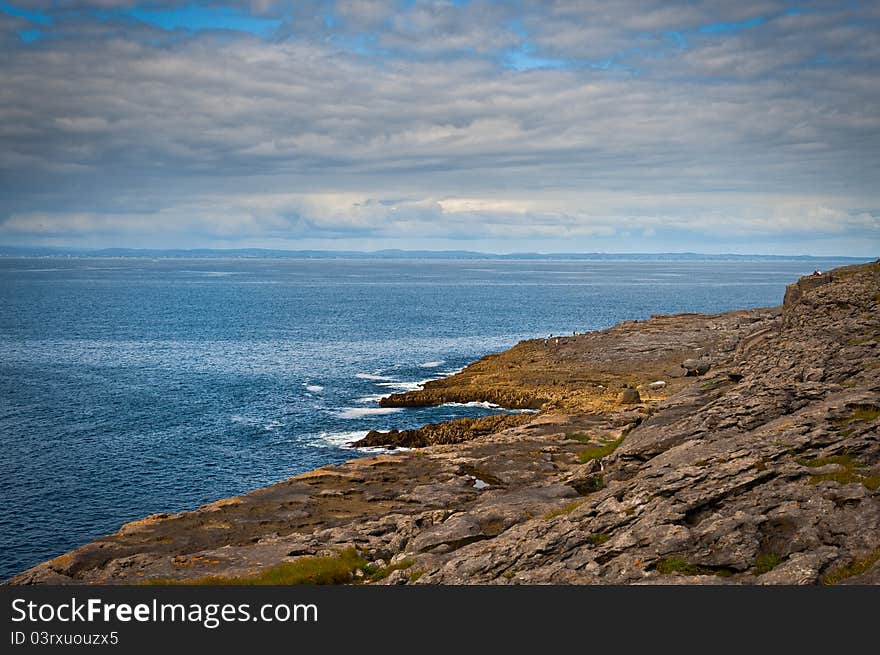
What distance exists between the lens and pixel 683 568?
69.7 feet

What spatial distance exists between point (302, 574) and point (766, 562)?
18.5m

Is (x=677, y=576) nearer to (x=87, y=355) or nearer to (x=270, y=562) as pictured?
(x=270, y=562)

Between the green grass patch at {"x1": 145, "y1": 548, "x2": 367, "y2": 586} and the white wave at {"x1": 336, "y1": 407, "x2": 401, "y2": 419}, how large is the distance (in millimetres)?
46492

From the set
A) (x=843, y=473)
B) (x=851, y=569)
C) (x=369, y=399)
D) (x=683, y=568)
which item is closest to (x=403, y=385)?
(x=369, y=399)

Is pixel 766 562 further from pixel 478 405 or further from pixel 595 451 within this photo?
pixel 478 405

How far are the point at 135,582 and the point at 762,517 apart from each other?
26.2 metres

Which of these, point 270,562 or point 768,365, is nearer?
point 270,562

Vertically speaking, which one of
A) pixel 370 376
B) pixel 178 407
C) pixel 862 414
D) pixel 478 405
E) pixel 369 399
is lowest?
pixel 178 407

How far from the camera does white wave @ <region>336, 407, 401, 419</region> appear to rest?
3142 inches

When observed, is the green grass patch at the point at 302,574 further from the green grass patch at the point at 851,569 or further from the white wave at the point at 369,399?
the white wave at the point at 369,399

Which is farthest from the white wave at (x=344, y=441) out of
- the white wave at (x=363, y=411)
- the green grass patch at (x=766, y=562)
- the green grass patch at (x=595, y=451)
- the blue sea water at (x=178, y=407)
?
the green grass patch at (x=766, y=562)

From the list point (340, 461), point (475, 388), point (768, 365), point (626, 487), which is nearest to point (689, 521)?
point (626, 487)

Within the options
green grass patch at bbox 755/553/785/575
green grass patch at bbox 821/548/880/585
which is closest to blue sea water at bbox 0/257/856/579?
green grass patch at bbox 755/553/785/575

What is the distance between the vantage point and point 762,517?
875 inches
